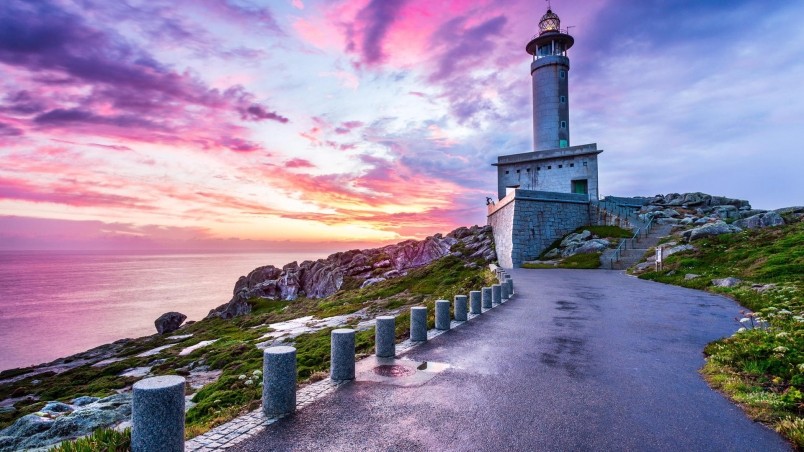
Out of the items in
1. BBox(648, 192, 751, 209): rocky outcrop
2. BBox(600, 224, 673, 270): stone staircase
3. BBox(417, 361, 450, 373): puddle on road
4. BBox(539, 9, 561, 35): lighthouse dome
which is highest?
BBox(539, 9, 561, 35): lighthouse dome

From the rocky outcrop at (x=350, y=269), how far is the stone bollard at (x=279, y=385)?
3802 centimetres

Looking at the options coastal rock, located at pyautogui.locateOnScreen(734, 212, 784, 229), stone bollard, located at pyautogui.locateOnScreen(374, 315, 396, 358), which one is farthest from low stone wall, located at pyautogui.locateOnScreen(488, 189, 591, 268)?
stone bollard, located at pyautogui.locateOnScreen(374, 315, 396, 358)

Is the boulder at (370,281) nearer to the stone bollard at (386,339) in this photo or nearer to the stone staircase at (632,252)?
the stone staircase at (632,252)

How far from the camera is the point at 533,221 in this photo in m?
35.3

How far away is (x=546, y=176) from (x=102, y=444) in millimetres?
47311

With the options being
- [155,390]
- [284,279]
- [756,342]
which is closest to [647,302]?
[756,342]

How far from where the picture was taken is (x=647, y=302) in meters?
15.5

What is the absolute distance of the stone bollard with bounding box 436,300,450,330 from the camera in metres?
11.7

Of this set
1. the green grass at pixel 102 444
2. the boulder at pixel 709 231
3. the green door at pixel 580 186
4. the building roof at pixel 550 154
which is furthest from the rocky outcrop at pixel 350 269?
the green grass at pixel 102 444

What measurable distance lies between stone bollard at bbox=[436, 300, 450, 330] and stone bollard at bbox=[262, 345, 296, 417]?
6.23m

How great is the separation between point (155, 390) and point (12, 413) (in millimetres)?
20523

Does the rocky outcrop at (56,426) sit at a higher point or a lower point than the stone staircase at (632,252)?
lower

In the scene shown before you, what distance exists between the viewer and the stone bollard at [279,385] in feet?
19.6

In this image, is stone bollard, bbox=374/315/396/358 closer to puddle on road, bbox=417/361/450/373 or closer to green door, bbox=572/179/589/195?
puddle on road, bbox=417/361/450/373
